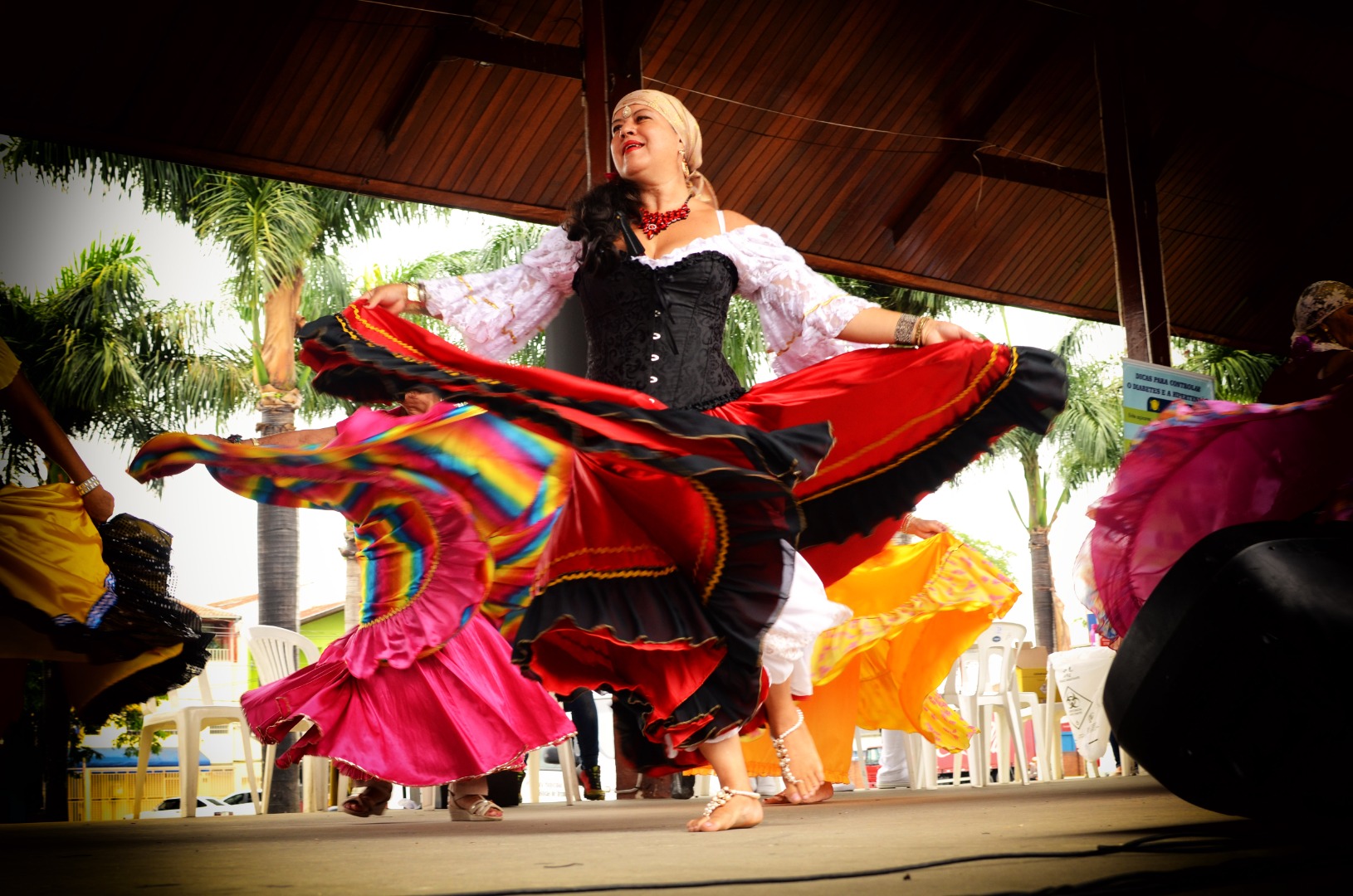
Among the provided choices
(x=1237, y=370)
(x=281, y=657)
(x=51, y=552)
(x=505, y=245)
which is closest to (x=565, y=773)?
(x=281, y=657)

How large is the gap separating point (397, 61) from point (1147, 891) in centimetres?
587

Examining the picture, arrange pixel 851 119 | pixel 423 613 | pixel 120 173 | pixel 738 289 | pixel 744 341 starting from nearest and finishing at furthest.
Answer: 1. pixel 738 289
2. pixel 423 613
3. pixel 851 119
4. pixel 120 173
5. pixel 744 341

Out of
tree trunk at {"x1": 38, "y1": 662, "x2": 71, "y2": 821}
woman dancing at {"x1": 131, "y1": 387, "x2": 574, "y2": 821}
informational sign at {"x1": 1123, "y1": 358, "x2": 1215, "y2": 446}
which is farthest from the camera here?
informational sign at {"x1": 1123, "y1": 358, "x2": 1215, "y2": 446}

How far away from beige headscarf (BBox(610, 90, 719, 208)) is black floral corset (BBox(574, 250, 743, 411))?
1.01 ft

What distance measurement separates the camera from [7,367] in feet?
9.80

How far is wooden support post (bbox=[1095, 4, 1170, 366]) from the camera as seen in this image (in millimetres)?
7445

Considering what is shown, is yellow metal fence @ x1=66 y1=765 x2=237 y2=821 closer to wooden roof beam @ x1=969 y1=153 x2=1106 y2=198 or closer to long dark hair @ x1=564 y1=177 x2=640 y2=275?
wooden roof beam @ x1=969 y1=153 x2=1106 y2=198

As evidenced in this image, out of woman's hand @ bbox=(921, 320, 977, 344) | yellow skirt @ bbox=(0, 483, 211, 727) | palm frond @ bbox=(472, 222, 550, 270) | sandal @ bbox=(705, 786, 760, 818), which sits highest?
palm frond @ bbox=(472, 222, 550, 270)

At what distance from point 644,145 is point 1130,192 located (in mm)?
5549

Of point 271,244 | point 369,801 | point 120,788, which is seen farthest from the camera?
point 120,788

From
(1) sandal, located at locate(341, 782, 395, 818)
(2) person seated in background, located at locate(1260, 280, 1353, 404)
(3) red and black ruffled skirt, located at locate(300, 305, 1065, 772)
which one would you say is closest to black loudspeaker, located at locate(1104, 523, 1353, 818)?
(3) red and black ruffled skirt, located at locate(300, 305, 1065, 772)

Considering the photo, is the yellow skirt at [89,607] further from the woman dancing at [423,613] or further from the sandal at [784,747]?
the sandal at [784,747]

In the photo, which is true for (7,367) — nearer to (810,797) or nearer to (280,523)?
(810,797)

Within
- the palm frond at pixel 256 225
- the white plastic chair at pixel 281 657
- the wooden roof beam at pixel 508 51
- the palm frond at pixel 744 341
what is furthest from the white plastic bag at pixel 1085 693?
the palm frond at pixel 256 225
